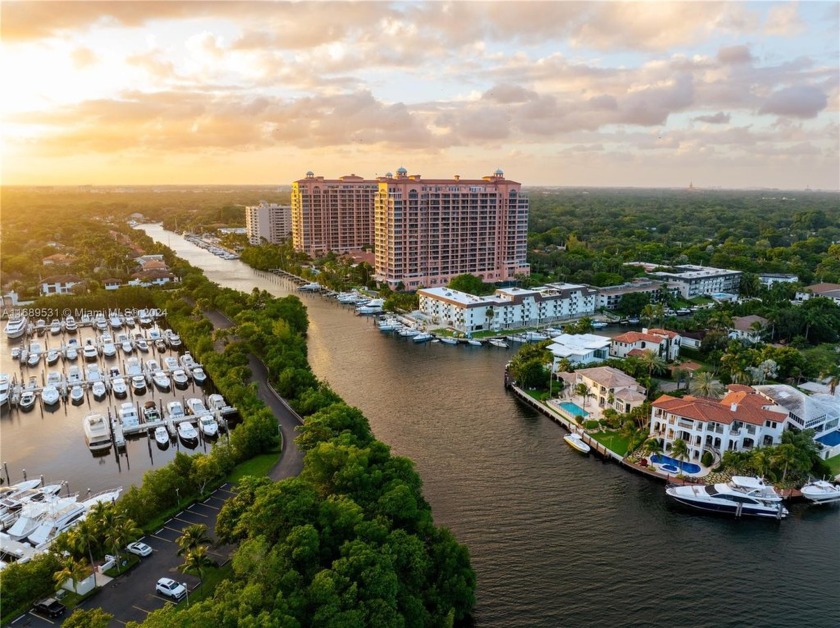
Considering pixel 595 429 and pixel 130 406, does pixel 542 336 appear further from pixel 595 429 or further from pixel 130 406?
pixel 130 406

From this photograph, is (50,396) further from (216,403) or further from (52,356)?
(216,403)

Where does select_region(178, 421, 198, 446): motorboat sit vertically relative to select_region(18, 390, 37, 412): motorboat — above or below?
below

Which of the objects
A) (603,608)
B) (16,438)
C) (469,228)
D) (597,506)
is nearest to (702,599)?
(603,608)

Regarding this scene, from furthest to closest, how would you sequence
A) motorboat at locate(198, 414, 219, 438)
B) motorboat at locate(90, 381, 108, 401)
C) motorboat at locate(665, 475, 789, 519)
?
motorboat at locate(90, 381, 108, 401) < motorboat at locate(198, 414, 219, 438) < motorboat at locate(665, 475, 789, 519)

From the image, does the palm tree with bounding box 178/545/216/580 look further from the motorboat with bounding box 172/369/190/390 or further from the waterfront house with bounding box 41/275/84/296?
the waterfront house with bounding box 41/275/84/296

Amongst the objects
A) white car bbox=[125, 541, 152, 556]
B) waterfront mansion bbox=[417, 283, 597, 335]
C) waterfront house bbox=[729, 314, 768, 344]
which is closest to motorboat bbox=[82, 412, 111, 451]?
white car bbox=[125, 541, 152, 556]

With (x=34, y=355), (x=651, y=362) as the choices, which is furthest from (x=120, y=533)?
(x=34, y=355)
